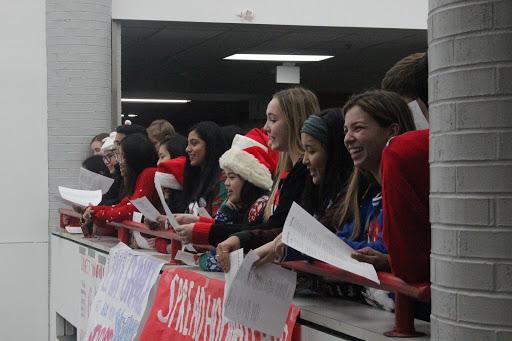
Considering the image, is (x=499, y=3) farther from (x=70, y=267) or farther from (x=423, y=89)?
(x=70, y=267)

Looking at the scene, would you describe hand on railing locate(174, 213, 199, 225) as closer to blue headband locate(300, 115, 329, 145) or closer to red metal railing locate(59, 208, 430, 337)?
blue headband locate(300, 115, 329, 145)

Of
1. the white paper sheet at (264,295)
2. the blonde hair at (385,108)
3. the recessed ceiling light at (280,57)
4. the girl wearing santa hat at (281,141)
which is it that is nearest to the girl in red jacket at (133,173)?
the girl wearing santa hat at (281,141)

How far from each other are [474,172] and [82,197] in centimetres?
600

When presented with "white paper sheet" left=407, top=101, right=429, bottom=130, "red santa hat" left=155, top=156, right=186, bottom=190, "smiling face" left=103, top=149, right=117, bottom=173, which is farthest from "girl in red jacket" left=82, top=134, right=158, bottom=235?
"white paper sheet" left=407, top=101, right=429, bottom=130

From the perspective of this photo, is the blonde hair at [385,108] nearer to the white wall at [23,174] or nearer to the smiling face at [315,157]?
the smiling face at [315,157]

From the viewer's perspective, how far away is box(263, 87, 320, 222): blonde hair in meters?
4.86

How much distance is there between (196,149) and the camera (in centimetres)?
633

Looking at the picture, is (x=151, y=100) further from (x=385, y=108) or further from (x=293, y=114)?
(x=385, y=108)

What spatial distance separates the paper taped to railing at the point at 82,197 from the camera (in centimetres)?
826

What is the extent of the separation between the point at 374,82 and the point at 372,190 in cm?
1772

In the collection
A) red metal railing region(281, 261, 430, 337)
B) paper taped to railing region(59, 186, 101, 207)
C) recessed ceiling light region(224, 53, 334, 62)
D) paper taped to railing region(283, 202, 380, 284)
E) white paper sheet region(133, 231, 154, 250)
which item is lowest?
white paper sheet region(133, 231, 154, 250)

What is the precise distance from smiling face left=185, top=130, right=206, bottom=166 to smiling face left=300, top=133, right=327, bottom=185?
83.2 inches

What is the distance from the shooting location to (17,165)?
37.4 ft

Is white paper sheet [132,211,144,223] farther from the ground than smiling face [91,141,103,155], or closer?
closer
